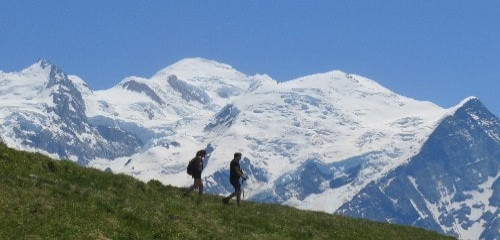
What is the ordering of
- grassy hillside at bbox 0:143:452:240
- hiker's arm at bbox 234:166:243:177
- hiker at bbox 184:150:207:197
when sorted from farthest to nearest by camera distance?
hiker at bbox 184:150:207:197
hiker's arm at bbox 234:166:243:177
grassy hillside at bbox 0:143:452:240

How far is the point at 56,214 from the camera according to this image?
→ 3006 cm

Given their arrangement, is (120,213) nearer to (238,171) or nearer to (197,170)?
(197,170)

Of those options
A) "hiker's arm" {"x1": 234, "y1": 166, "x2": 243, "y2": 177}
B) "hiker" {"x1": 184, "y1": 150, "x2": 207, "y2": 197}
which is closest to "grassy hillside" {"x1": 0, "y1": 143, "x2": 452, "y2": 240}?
"hiker" {"x1": 184, "y1": 150, "x2": 207, "y2": 197}

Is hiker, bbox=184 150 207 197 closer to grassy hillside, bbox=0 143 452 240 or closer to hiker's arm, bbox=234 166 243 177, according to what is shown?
Result: grassy hillside, bbox=0 143 452 240

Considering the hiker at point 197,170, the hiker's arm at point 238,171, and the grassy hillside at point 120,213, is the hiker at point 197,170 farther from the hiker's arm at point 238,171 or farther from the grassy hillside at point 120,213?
the hiker's arm at point 238,171

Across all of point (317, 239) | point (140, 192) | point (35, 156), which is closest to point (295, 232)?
point (317, 239)

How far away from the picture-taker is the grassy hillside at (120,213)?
2936 centimetres

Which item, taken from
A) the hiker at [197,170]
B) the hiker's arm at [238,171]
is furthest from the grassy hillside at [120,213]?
the hiker's arm at [238,171]

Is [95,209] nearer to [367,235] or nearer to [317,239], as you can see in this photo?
[317,239]

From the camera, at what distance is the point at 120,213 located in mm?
32438

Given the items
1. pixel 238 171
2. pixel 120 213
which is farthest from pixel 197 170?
pixel 120 213

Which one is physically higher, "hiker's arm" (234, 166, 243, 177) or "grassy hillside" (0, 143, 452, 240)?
"hiker's arm" (234, 166, 243, 177)

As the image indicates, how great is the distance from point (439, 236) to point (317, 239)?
596 inches

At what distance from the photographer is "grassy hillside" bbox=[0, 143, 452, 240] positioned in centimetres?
2936
